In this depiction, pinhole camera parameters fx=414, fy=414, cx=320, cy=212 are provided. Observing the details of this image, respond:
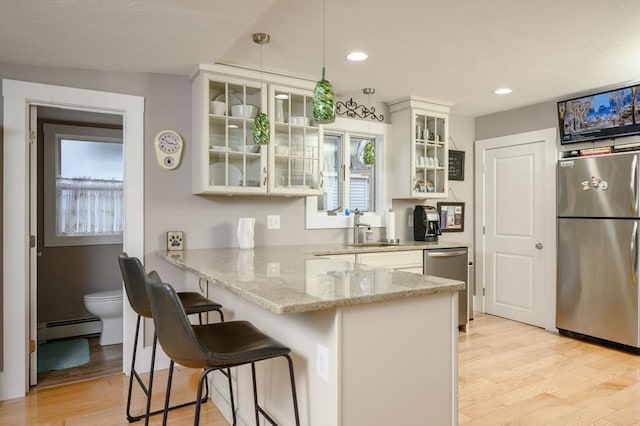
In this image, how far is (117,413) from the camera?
242 centimetres

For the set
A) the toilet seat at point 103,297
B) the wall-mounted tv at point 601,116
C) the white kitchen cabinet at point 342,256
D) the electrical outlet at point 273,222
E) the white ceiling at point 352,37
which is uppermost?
the white ceiling at point 352,37

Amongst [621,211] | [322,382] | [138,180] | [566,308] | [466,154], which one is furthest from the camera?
[466,154]

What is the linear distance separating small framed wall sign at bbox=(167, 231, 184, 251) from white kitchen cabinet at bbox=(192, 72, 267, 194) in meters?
0.35

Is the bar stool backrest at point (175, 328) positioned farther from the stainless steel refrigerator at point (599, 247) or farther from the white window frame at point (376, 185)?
the stainless steel refrigerator at point (599, 247)

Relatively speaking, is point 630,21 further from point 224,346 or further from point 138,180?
point 138,180

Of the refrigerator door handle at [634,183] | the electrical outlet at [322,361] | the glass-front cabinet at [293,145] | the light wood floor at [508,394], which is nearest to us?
the electrical outlet at [322,361]

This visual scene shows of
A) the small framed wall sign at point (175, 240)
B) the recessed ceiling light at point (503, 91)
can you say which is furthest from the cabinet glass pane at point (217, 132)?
the recessed ceiling light at point (503, 91)

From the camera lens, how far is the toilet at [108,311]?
359cm

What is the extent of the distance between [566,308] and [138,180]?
155 inches

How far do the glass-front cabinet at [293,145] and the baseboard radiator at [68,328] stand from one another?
2345mm

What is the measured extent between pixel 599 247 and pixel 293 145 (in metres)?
2.84

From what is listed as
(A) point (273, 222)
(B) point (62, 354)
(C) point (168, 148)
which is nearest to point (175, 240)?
(C) point (168, 148)

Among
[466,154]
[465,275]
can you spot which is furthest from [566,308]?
[466,154]

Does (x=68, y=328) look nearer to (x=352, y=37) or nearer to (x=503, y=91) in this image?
(x=352, y=37)
